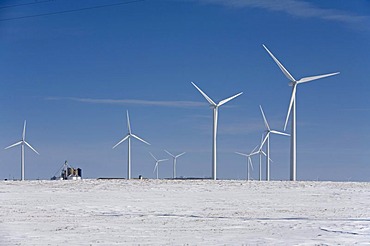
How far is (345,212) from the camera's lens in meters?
28.7

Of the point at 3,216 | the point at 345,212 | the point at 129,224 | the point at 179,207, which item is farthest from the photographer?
the point at 179,207

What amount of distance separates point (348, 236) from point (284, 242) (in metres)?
2.35

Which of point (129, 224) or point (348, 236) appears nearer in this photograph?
point (348, 236)

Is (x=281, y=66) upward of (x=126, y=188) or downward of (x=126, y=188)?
upward

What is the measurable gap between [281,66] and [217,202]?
23824 millimetres

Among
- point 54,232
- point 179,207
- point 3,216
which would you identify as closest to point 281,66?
point 179,207

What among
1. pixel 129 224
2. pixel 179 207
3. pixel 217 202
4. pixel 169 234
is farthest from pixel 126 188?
pixel 169 234

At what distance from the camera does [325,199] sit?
37.8 m

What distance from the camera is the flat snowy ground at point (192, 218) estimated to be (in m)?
19.2

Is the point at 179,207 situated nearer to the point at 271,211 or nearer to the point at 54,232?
the point at 271,211

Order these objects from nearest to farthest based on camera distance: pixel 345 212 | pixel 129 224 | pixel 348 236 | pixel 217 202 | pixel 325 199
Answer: pixel 348 236
pixel 129 224
pixel 345 212
pixel 217 202
pixel 325 199

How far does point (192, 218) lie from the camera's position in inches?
1006

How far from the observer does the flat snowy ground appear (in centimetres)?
1916

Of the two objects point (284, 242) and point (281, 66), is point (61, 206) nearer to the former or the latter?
point (284, 242)
